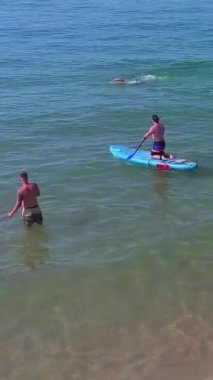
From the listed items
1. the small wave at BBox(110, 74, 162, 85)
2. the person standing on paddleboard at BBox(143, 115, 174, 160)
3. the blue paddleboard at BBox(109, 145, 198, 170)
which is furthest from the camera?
the small wave at BBox(110, 74, 162, 85)

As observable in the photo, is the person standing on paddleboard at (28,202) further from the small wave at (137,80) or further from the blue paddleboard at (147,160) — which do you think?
the small wave at (137,80)

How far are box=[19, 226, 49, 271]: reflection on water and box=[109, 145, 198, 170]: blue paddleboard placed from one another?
5.50 meters

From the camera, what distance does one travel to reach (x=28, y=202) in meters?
16.6

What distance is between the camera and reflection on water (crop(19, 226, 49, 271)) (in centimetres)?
1566

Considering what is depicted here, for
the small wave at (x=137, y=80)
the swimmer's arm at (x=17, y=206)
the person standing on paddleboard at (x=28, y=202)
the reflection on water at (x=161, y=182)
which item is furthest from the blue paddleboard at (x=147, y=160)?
the small wave at (x=137, y=80)

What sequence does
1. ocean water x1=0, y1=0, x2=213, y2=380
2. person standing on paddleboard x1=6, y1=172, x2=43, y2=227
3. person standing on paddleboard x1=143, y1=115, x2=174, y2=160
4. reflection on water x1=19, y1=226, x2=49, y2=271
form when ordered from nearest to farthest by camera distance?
ocean water x1=0, y1=0, x2=213, y2=380, reflection on water x1=19, y1=226, x2=49, y2=271, person standing on paddleboard x1=6, y1=172, x2=43, y2=227, person standing on paddleboard x1=143, y1=115, x2=174, y2=160

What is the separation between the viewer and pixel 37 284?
14586 mm

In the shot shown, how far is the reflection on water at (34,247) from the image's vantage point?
15664mm

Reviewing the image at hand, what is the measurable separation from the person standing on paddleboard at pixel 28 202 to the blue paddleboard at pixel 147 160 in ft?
17.7

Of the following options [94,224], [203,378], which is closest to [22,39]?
[94,224]

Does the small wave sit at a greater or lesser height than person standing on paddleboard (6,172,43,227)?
greater

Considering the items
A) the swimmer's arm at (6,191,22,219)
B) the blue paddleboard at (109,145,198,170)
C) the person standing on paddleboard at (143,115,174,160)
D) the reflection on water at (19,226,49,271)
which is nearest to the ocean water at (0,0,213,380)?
the reflection on water at (19,226,49,271)

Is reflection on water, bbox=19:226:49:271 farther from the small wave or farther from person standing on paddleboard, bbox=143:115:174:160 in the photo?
the small wave

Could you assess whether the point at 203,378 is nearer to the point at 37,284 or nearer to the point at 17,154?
the point at 37,284
